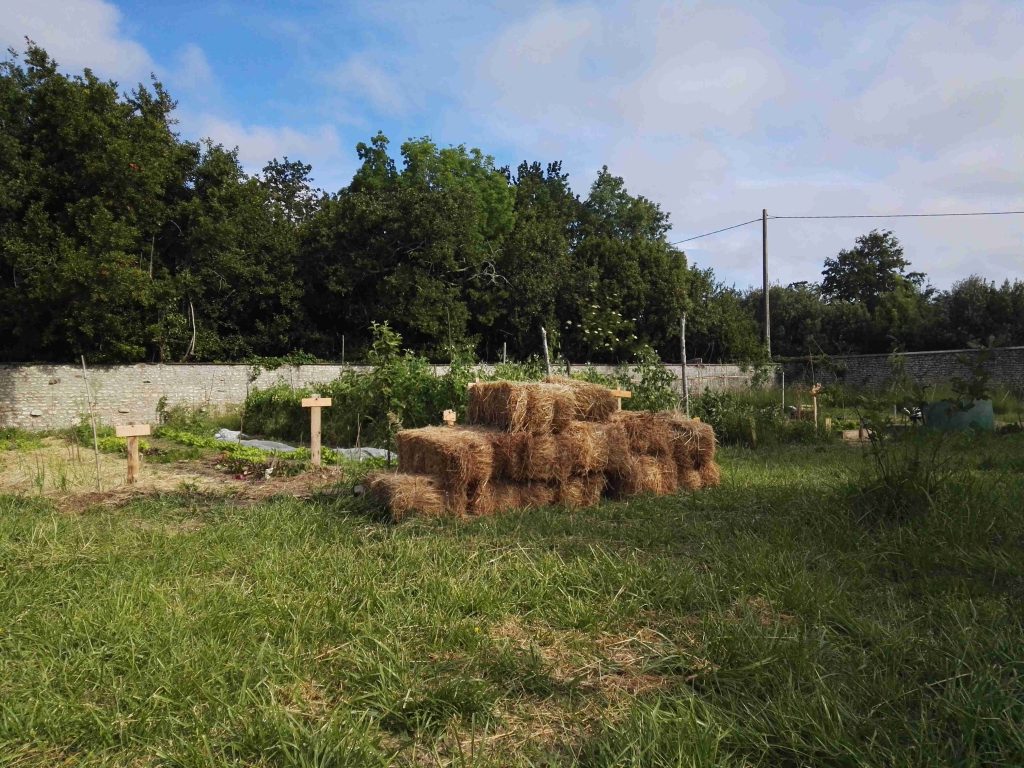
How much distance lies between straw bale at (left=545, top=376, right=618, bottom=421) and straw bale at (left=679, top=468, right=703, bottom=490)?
1074 mm

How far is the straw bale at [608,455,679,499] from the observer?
288 inches

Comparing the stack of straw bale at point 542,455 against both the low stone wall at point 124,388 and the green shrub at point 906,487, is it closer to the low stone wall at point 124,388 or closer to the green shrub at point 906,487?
the green shrub at point 906,487

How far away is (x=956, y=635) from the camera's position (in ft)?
10.2

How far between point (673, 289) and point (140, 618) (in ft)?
87.7

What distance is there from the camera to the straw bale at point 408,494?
5.88 meters

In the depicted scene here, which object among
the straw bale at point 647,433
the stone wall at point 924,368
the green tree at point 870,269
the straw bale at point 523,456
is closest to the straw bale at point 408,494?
the straw bale at point 523,456

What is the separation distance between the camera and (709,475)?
7.95 meters

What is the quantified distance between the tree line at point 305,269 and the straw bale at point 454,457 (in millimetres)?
6687

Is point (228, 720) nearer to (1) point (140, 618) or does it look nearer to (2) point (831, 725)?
(1) point (140, 618)

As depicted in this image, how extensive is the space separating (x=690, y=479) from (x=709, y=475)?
0.94ft

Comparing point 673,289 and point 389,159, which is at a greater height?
point 389,159

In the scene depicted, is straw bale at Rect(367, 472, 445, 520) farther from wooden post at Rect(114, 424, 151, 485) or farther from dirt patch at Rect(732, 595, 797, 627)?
wooden post at Rect(114, 424, 151, 485)

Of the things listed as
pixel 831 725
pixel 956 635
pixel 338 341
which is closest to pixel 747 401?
pixel 956 635

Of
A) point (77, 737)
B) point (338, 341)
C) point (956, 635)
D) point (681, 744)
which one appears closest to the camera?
point (681, 744)
